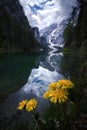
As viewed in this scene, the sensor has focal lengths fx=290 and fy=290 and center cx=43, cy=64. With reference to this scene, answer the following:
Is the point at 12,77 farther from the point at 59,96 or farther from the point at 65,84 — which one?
the point at 59,96

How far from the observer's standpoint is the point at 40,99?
1541 cm

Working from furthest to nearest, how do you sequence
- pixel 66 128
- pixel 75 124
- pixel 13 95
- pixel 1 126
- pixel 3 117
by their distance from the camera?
pixel 13 95
pixel 3 117
pixel 1 126
pixel 75 124
pixel 66 128

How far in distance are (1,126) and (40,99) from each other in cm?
496

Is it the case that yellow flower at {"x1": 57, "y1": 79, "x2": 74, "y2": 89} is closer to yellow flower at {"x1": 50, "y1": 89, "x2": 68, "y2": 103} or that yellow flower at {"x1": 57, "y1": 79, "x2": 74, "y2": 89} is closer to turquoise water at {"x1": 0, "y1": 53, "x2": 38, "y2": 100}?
yellow flower at {"x1": 50, "y1": 89, "x2": 68, "y2": 103}

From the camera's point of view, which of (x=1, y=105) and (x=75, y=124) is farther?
(x=1, y=105)

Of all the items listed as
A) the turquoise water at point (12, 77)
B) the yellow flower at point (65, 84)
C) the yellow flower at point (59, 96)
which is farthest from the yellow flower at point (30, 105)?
the turquoise water at point (12, 77)

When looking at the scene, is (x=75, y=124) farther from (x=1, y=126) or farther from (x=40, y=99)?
(x=40, y=99)

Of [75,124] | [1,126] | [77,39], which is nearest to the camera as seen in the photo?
[75,124]

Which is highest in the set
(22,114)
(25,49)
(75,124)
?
(75,124)

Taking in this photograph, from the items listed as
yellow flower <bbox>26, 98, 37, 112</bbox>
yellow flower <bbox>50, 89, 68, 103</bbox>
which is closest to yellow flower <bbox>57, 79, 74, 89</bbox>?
yellow flower <bbox>50, 89, 68, 103</bbox>

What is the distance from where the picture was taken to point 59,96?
395cm

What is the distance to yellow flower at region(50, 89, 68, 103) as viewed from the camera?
3906 mm

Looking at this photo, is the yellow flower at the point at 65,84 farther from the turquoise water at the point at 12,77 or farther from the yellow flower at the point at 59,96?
the turquoise water at the point at 12,77

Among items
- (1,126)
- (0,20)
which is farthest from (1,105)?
(0,20)
